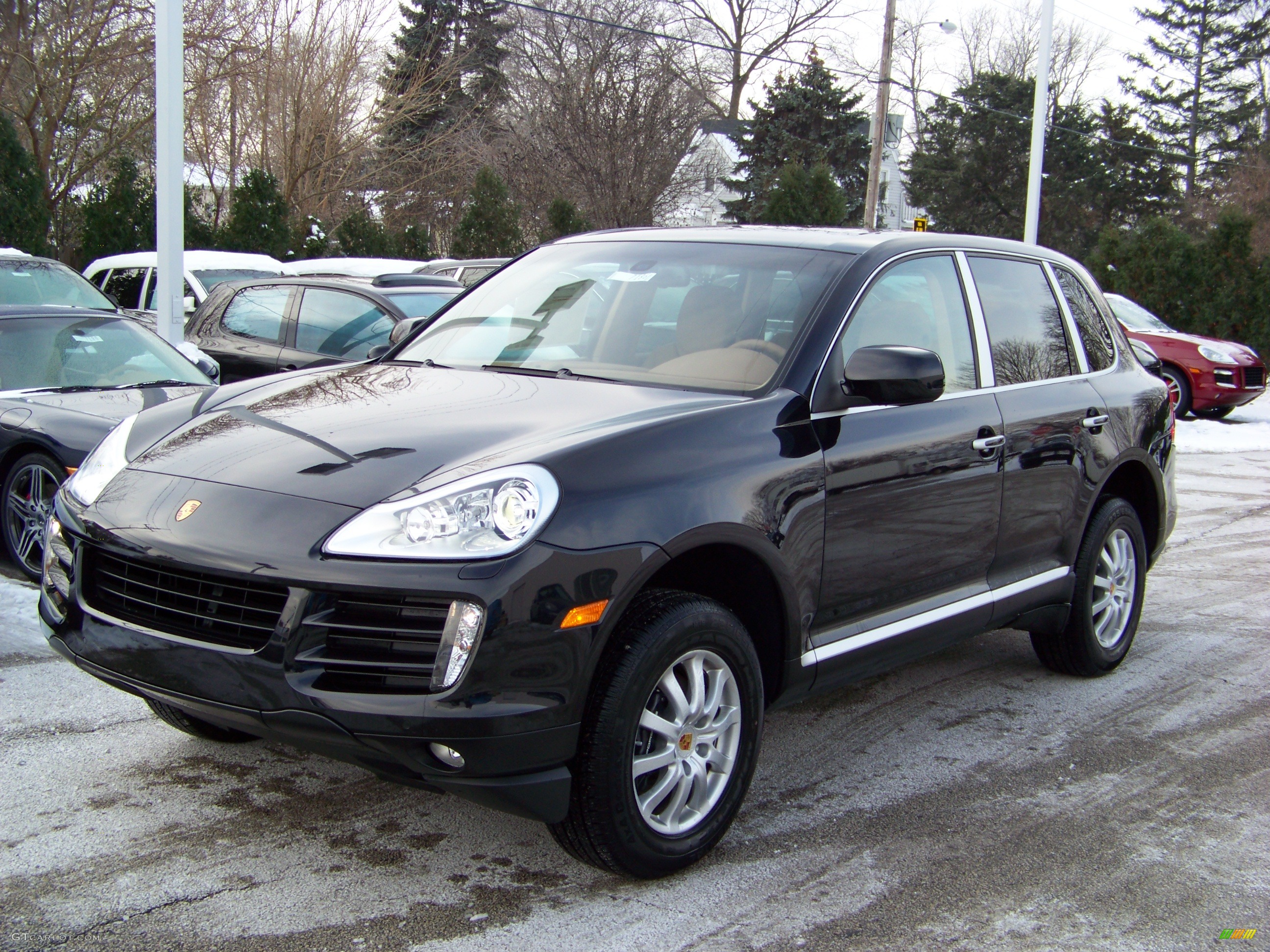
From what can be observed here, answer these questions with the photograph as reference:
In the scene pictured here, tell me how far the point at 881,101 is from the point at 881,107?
0.41 ft

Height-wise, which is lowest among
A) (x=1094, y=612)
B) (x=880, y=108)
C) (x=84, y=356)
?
(x=1094, y=612)

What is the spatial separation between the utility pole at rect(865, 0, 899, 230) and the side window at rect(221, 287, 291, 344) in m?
17.2

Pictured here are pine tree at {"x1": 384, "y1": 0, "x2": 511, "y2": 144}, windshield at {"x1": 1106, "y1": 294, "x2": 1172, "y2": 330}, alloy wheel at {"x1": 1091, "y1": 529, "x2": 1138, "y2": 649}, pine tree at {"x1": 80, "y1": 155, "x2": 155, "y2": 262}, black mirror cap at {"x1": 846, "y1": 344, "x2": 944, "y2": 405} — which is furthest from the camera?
pine tree at {"x1": 384, "y1": 0, "x2": 511, "y2": 144}

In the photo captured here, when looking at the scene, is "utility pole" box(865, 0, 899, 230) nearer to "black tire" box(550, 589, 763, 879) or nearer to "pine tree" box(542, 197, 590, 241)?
"pine tree" box(542, 197, 590, 241)

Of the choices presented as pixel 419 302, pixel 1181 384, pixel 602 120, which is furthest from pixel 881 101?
pixel 419 302

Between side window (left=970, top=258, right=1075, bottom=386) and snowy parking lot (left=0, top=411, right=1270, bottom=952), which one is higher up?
side window (left=970, top=258, right=1075, bottom=386)

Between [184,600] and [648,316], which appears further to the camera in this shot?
[648,316]

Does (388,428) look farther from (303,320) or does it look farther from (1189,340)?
(1189,340)

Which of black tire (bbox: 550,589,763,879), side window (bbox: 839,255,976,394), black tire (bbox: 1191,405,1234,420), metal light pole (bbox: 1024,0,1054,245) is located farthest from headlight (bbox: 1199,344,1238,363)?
black tire (bbox: 550,589,763,879)

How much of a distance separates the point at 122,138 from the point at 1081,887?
22183mm

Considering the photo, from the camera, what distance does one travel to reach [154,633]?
9.99 feet

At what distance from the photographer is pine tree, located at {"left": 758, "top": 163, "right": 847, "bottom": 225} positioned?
27.6 metres

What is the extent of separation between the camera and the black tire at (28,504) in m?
6.15

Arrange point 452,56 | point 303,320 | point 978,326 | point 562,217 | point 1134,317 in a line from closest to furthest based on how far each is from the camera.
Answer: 1. point 978,326
2. point 303,320
3. point 1134,317
4. point 562,217
5. point 452,56
